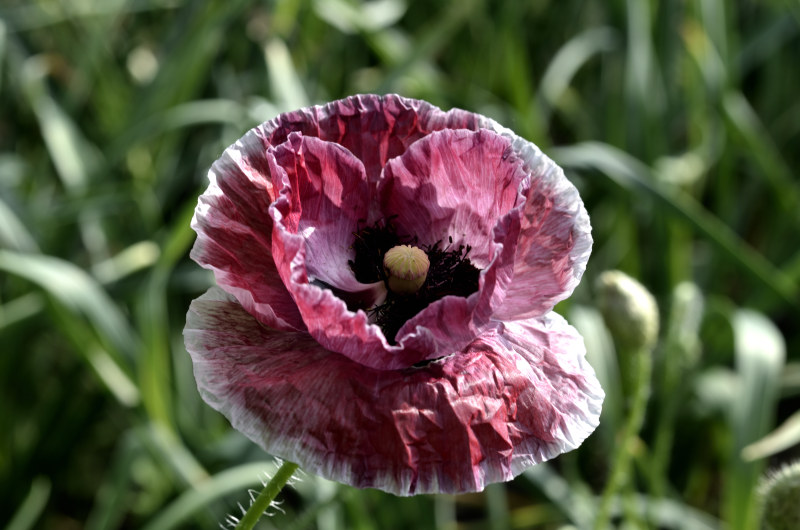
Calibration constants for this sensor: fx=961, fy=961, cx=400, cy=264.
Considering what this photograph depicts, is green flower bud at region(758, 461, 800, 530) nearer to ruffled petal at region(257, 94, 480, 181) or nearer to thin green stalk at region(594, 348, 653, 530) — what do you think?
thin green stalk at region(594, 348, 653, 530)

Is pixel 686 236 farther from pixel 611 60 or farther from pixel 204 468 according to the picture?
pixel 204 468

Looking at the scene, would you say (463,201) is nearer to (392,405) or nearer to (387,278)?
(387,278)

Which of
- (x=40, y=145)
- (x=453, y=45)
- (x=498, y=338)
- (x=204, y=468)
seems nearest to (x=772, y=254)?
(x=453, y=45)

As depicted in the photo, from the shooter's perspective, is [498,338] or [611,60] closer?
[498,338]

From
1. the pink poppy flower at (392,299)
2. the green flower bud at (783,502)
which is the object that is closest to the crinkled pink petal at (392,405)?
the pink poppy flower at (392,299)

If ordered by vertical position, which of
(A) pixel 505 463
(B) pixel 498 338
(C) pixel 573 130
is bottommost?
(A) pixel 505 463

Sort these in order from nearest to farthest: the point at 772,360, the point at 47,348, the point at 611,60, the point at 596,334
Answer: the point at 772,360
the point at 596,334
the point at 47,348
the point at 611,60
